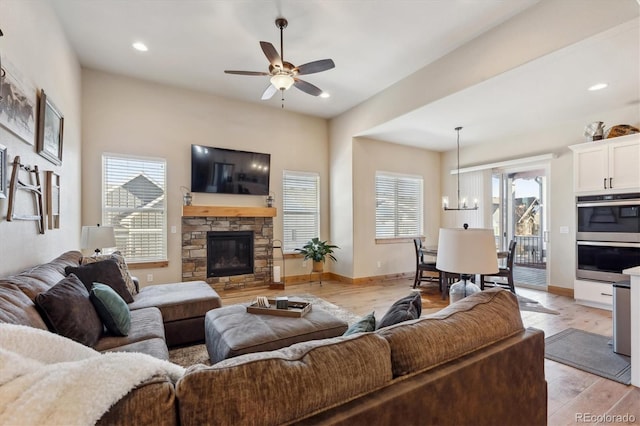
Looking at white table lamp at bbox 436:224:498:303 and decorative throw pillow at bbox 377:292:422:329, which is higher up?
white table lamp at bbox 436:224:498:303

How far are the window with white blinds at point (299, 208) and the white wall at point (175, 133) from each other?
146 mm

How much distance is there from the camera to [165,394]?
66cm

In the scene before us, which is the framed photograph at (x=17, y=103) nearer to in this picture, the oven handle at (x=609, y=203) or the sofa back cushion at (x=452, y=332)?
the sofa back cushion at (x=452, y=332)

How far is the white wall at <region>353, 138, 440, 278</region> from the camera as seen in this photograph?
19.0 ft

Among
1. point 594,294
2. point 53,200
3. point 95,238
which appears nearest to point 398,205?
point 594,294

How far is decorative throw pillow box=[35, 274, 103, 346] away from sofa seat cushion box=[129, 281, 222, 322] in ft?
2.68

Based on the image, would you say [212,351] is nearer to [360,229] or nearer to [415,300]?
[415,300]

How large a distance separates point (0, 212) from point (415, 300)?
2654 mm

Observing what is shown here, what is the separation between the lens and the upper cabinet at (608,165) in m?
3.84

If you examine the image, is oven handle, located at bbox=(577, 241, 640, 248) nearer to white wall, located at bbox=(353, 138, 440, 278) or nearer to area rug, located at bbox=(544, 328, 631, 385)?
area rug, located at bbox=(544, 328, 631, 385)

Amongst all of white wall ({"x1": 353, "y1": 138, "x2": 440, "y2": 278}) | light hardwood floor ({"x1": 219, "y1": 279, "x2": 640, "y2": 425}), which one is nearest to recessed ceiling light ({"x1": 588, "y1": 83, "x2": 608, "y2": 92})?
light hardwood floor ({"x1": 219, "y1": 279, "x2": 640, "y2": 425})

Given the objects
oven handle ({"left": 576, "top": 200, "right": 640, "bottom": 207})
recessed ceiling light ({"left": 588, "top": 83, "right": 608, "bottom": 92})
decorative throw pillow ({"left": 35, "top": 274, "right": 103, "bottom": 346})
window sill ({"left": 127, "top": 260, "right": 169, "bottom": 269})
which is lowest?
window sill ({"left": 127, "top": 260, "right": 169, "bottom": 269})

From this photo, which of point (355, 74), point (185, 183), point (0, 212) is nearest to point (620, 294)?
point (355, 74)

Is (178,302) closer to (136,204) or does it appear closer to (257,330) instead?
(257,330)
